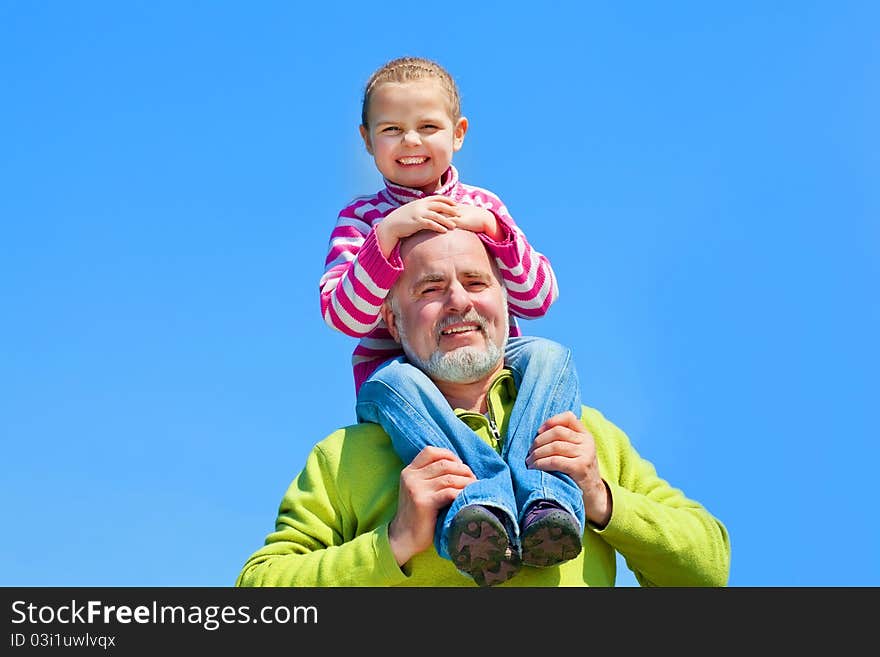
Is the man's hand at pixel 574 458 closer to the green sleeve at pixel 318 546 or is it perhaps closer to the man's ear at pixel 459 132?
the green sleeve at pixel 318 546

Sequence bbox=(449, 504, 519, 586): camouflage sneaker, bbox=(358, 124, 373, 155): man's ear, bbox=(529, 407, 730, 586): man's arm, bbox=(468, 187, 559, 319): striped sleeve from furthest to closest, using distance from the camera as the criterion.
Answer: bbox=(358, 124, 373, 155): man's ear, bbox=(468, 187, 559, 319): striped sleeve, bbox=(529, 407, 730, 586): man's arm, bbox=(449, 504, 519, 586): camouflage sneaker

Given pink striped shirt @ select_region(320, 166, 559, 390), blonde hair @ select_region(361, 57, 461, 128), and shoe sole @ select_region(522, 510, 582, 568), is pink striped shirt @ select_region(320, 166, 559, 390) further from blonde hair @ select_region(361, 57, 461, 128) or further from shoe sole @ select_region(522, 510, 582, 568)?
shoe sole @ select_region(522, 510, 582, 568)

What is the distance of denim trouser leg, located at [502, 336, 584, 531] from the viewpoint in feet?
18.6

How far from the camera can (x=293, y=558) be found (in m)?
5.95

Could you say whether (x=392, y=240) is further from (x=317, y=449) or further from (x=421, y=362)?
(x=317, y=449)

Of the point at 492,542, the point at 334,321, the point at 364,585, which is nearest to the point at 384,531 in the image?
the point at 364,585

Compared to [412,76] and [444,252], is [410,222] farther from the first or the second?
[412,76]

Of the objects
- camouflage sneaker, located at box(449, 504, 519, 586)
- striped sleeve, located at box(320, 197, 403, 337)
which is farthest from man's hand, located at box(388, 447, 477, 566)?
striped sleeve, located at box(320, 197, 403, 337)

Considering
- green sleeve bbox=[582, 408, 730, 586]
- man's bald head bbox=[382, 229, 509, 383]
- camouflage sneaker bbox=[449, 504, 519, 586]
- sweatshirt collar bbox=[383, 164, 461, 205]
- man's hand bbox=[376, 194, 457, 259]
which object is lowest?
camouflage sneaker bbox=[449, 504, 519, 586]

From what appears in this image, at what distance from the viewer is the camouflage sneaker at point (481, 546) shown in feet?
17.7

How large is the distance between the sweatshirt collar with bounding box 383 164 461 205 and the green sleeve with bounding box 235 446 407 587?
1.43 m
